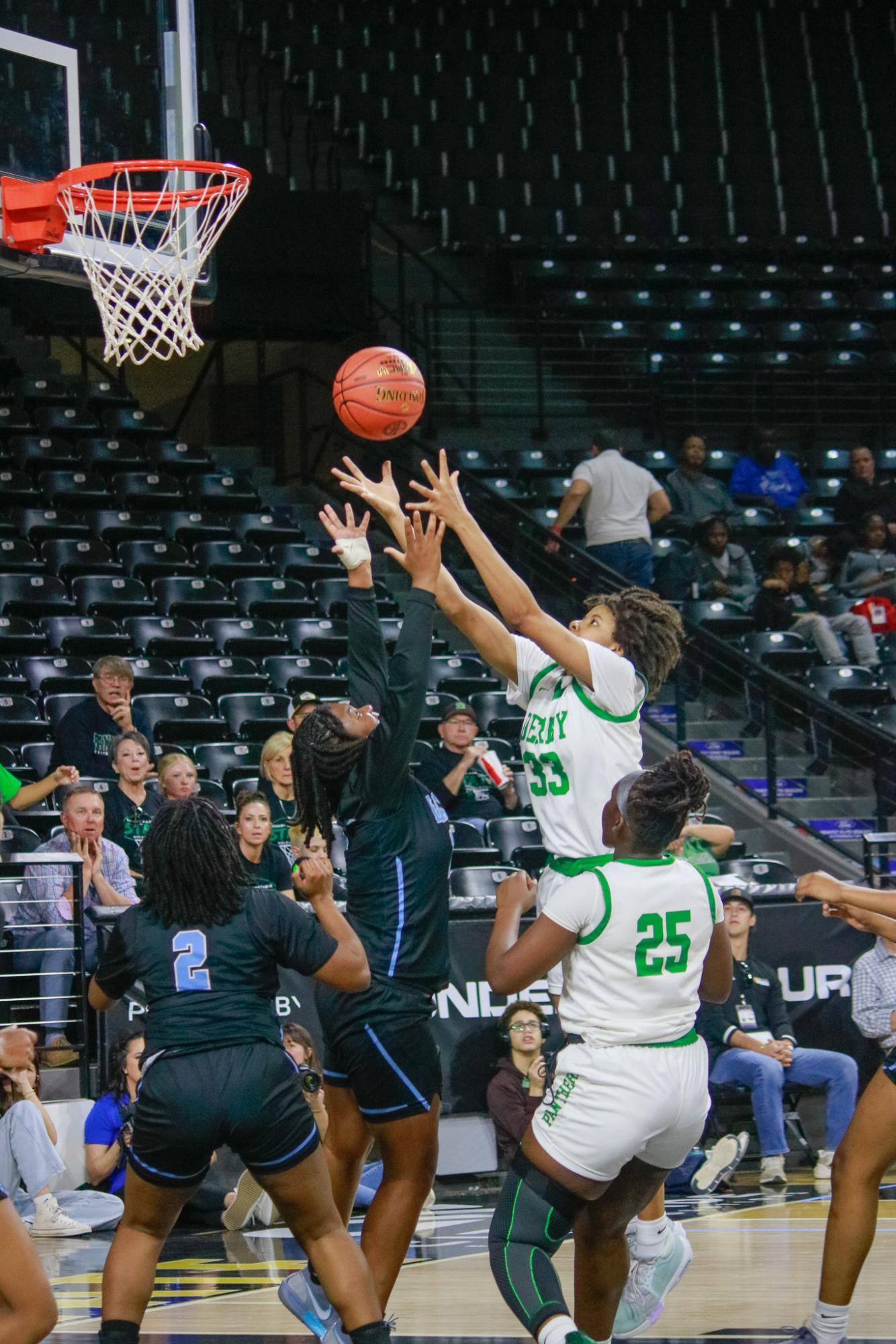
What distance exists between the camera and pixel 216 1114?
4555mm

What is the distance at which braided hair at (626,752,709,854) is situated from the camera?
454 cm

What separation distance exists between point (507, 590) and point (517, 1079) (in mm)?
4590

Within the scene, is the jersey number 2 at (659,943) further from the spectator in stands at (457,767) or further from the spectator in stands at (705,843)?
the spectator in stands at (457,767)

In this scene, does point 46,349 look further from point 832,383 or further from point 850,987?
point 850,987

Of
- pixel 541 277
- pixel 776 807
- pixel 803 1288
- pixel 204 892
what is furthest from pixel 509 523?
pixel 204 892

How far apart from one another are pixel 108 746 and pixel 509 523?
17.3 feet

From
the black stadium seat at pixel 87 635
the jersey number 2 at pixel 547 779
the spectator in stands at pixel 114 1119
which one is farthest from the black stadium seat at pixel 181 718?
the jersey number 2 at pixel 547 779

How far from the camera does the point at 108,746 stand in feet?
34.9

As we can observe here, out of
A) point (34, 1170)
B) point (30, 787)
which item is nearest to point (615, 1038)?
point (34, 1170)

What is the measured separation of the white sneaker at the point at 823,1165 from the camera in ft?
31.2

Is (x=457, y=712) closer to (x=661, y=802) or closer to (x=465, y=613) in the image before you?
(x=465, y=613)

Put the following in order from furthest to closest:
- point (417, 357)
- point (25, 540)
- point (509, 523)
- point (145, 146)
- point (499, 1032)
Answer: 1. point (417, 357)
2. point (509, 523)
3. point (25, 540)
4. point (499, 1032)
5. point (145, 146)

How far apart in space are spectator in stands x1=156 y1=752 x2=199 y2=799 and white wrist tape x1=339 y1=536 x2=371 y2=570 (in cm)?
436

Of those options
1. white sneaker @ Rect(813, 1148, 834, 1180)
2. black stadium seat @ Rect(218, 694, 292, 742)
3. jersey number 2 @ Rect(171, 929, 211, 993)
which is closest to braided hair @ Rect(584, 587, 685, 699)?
jersey number 2 @ Rect(171, 929, 211, 993)
